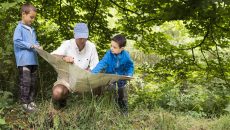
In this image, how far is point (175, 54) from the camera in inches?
269

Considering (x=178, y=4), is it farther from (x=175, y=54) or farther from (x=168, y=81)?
(x=168, y=81)

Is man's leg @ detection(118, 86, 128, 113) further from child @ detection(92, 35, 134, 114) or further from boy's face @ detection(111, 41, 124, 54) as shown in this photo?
boy's face @ detection(111, 41, 124, 54)

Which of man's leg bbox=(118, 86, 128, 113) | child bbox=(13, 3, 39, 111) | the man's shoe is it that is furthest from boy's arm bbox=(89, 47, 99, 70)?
the man's shoe

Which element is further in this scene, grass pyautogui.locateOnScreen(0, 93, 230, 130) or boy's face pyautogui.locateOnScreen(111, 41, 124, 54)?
boy's face pyautogui.locateOnScreen(111, 41, 124, 54)

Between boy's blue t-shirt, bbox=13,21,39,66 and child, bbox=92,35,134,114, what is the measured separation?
0.75 m

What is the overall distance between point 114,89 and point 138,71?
2819mm

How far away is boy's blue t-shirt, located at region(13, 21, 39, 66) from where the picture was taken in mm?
4352

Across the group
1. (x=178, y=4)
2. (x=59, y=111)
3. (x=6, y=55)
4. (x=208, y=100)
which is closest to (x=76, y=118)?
(x=59, y=111)

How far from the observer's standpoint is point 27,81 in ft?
14.6

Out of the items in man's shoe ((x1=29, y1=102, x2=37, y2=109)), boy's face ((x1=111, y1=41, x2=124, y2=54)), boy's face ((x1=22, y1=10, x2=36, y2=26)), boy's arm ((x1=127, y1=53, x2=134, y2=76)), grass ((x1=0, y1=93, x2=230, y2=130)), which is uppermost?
boy's face ((x1=22, y1=10, x2=36, y2=26))

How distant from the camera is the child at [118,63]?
4.45 meters

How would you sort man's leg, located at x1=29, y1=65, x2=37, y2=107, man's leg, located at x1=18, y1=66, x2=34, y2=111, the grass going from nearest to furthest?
the grass
man's leg, located at x1=18, y1=66, x2=34, y2=111
man's leg, located at x1=29, y1=65, x2=37, y2=107

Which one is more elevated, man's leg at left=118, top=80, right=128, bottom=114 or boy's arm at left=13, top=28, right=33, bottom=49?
boy's arm at left=13, top=28, right=33, bottom=49

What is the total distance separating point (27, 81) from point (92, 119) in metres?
0.90
